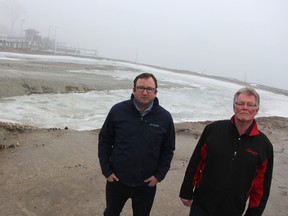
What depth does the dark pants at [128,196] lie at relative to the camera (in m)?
3.43

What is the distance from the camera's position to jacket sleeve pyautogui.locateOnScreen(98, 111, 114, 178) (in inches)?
134

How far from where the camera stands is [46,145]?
25.8 feet

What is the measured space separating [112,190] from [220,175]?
117cm

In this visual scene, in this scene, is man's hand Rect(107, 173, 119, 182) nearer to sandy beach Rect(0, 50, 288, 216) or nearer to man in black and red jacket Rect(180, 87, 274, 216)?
man in black and red jacket Rect(180, 87, 274, 216)

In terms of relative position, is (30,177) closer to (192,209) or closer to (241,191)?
(192,209)

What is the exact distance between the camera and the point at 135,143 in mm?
3266

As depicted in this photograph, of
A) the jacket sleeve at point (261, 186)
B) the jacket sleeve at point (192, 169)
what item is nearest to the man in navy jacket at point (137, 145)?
the jacket sleeve at point (192, 169)

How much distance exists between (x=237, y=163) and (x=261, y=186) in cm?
37

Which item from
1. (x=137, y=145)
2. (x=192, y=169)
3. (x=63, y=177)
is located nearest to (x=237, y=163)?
(x=192, y=169)

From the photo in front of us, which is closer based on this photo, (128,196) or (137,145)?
(137,145)

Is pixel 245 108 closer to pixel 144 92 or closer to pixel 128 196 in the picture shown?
pixel 144 92

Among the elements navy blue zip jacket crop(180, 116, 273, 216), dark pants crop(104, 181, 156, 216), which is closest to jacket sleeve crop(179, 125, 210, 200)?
navy blue zip jacket crop(180, 116, 273, 216)

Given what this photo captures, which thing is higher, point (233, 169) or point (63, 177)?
point (233, 169)

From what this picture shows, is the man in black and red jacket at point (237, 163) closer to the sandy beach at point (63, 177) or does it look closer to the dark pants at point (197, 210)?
the dark pants at point (197, 210)
